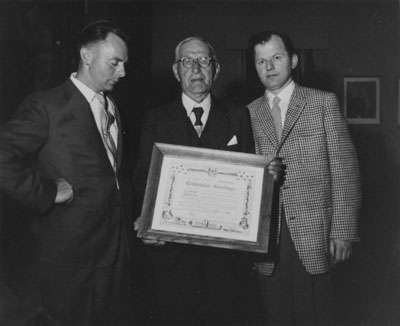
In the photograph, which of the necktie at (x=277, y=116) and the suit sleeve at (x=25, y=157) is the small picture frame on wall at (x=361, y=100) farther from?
the suit sleeve at (x=25, y=157)

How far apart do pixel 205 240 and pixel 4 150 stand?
3.06ft

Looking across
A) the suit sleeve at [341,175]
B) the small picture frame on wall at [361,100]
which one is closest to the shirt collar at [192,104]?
the suit sleeve at [341,175]

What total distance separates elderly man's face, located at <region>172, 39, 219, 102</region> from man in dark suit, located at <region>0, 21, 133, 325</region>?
43 cm

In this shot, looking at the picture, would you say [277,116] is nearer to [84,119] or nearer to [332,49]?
[84,119]

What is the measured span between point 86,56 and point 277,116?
1.02 m

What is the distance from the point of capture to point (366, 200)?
552 centimetres

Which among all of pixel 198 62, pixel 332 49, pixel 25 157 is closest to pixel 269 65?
pixel 198 62

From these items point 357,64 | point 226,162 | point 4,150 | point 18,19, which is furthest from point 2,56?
point 357,64

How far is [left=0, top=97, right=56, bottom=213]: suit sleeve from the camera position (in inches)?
66.6

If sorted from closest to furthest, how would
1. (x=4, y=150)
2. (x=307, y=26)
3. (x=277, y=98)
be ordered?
(x=4, y=150) < (x=277, y=98) < (x=307, y=26)

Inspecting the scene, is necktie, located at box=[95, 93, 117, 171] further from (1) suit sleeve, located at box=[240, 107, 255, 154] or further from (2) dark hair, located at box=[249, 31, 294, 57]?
(2) dark hair, located at box=[249, 31, 294, 57]

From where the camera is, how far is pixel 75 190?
1834 mm

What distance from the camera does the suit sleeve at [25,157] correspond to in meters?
1.69

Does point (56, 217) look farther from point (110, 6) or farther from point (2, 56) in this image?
point (110, 6)
